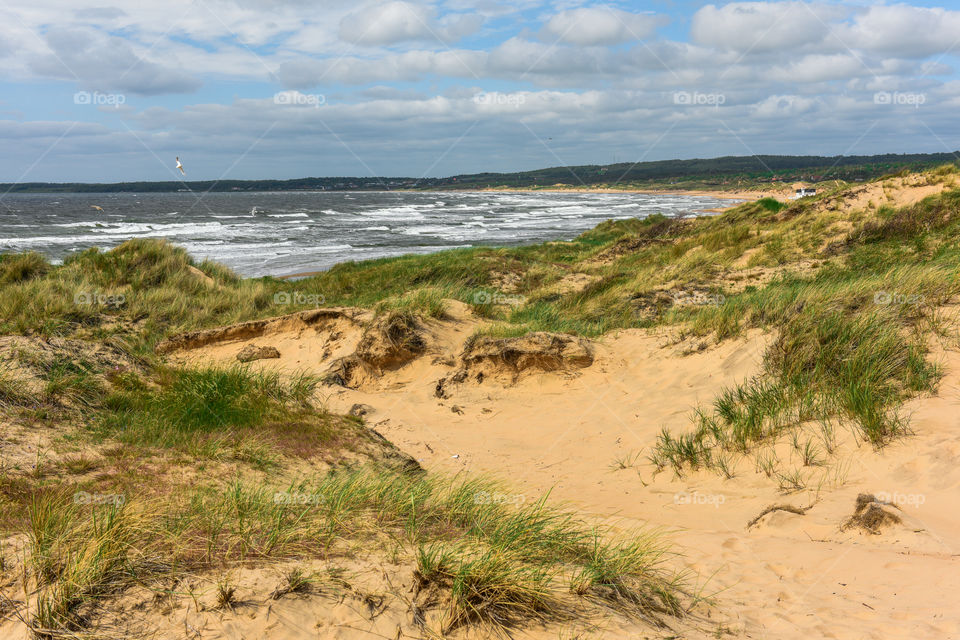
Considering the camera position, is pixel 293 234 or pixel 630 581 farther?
pixel 293 234

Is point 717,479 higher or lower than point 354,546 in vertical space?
lower

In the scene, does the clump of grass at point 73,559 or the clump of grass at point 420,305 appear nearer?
the clump of grass at point 73,559

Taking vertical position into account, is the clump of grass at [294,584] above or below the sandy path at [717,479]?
above

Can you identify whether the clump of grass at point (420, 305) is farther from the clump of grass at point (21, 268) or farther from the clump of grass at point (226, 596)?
the clump of grass at point (21, 268)

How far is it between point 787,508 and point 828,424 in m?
1.26

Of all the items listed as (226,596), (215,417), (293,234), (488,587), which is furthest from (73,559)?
(293,234)

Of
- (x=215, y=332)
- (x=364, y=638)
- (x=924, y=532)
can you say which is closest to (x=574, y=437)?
(x=924, y=532)

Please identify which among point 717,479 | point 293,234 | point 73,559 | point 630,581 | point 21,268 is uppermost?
point 293,234

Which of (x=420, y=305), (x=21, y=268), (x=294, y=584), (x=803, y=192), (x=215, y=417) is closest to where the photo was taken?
(x=294, y=584)

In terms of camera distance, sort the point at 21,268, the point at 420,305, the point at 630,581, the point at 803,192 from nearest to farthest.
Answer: the point at 630,581 < the point at 420,305 < the point at 21,268 < the point at 803,192

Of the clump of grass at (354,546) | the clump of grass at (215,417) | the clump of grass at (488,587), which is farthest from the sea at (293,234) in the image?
the clump of grass at (488,587)

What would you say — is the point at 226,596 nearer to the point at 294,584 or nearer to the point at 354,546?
the point at 294,584

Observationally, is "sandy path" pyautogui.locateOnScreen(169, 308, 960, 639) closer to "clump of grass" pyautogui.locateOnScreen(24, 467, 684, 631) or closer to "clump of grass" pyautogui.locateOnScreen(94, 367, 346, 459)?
"clump of grass" pyautogui.locateOnScreen(24, 467, 684, 631)

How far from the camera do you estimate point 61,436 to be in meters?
4.69
